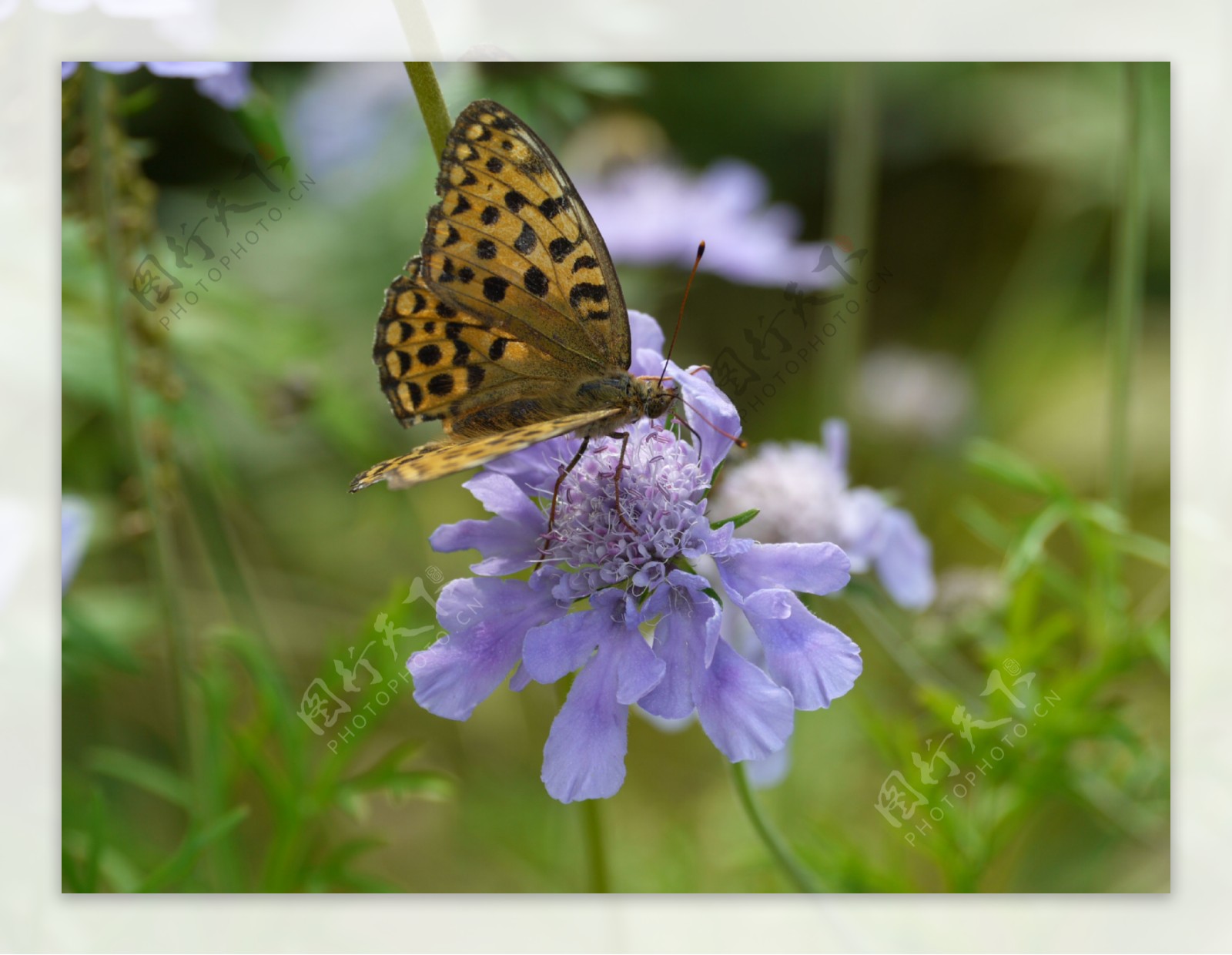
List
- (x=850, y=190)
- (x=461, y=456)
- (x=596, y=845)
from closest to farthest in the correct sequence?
(x=461, y=456) → (x=596, y=845) → (x=850, y=190)

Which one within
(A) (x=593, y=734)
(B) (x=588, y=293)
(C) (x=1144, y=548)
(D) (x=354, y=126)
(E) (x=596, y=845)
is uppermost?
(D) (x=354, y=126)

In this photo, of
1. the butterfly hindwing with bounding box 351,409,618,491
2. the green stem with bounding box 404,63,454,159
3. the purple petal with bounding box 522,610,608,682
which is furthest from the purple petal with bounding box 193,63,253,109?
the purple petal with bounding box 522,610,608,682

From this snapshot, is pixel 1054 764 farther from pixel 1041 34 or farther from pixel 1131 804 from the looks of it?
pixel 1041 34

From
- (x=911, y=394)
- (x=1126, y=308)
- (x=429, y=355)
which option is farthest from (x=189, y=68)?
(x=911, y=394)

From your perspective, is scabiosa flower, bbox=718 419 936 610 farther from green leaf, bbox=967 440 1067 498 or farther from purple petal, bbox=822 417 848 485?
green leaf, bbox=967 440 1067 498

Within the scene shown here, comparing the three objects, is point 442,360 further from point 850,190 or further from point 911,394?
point 911,394

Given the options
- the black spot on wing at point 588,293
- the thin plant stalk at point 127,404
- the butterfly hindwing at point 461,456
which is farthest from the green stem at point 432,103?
the thin plant stalk at point 127,404
